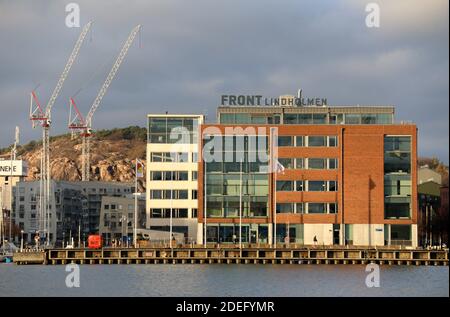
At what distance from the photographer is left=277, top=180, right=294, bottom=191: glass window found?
155613 millimetres

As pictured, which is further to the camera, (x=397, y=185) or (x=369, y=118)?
(x=369, y=118)

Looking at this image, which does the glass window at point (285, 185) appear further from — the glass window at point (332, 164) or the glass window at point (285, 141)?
the glass window at point (332, 164)

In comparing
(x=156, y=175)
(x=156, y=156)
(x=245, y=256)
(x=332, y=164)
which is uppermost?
(x=156, y=156)

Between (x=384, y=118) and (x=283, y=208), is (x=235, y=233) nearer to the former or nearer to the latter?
(x=283, y=208)

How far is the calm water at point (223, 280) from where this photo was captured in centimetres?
9481

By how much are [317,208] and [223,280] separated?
5014 centimetres

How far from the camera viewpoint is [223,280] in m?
108

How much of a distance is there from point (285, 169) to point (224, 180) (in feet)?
32.3

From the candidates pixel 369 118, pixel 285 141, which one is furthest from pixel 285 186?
pixel 369 118

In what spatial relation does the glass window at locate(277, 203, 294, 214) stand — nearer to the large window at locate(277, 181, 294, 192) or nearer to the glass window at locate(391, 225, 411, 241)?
the large window at locate(277, 181, 294, 192)

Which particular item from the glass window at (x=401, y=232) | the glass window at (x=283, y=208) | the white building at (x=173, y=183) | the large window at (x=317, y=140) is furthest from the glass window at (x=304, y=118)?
the glass window at (x=401, y=232)

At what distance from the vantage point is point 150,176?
177m

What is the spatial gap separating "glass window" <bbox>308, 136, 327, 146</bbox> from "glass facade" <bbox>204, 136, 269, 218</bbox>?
6.97 metres

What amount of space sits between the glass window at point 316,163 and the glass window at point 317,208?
Answer: 19.1 ft
